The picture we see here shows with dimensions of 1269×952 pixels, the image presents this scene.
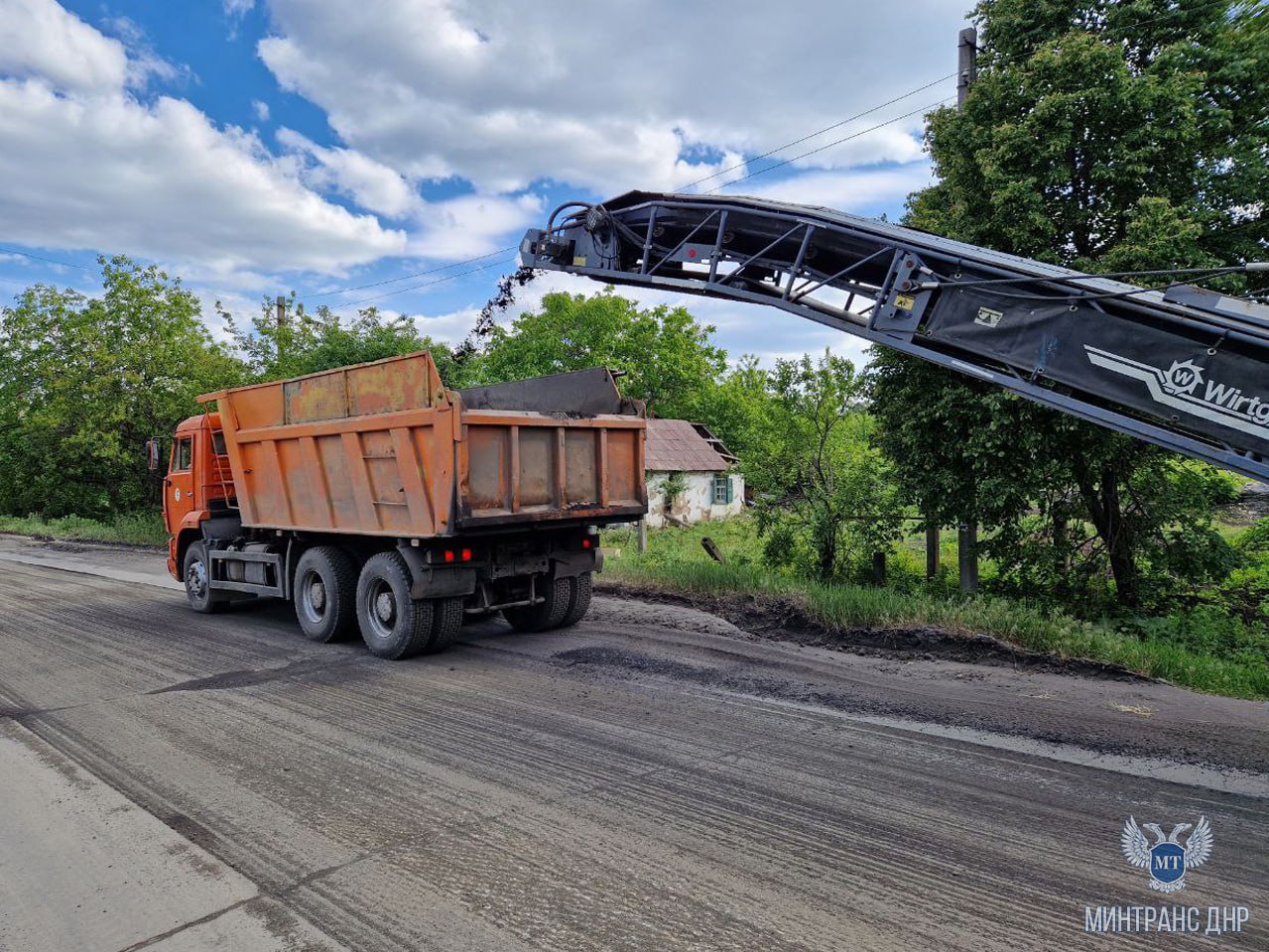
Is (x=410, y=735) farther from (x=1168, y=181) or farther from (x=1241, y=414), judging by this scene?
(x=1168, y=181)

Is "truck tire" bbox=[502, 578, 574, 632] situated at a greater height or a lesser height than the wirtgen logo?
lesser

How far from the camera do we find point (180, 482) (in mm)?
11219

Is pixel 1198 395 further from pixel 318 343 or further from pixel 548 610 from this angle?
pixel 318 343

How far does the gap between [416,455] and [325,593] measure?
251 centimetres

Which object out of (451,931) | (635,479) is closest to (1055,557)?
(635,479)

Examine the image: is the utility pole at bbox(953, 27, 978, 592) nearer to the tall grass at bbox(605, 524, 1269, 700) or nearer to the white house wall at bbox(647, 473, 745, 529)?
the tall grass at bbox(605, 524, 1269, 700)

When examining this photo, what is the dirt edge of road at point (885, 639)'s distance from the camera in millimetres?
7023

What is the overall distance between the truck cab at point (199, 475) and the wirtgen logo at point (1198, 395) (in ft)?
34.3

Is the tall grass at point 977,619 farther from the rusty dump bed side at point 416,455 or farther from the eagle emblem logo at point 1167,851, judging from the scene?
the eagle emblem logo at point 1167,851

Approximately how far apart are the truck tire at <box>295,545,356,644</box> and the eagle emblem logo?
729 cm

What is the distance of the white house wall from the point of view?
30.1 m

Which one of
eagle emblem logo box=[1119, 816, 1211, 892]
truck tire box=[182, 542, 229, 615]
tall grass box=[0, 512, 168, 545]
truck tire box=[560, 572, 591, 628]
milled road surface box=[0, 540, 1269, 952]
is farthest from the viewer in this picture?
tall grass box=[0, 512, 168, 545]

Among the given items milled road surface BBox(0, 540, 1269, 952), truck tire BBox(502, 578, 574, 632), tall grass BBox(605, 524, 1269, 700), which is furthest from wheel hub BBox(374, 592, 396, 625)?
tall grass BBox(605, 524, 1269, 700)

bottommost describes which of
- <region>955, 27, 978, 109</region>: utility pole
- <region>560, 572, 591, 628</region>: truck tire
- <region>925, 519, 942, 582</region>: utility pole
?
<region>560, 572, 591, 628</region>: truck tire
